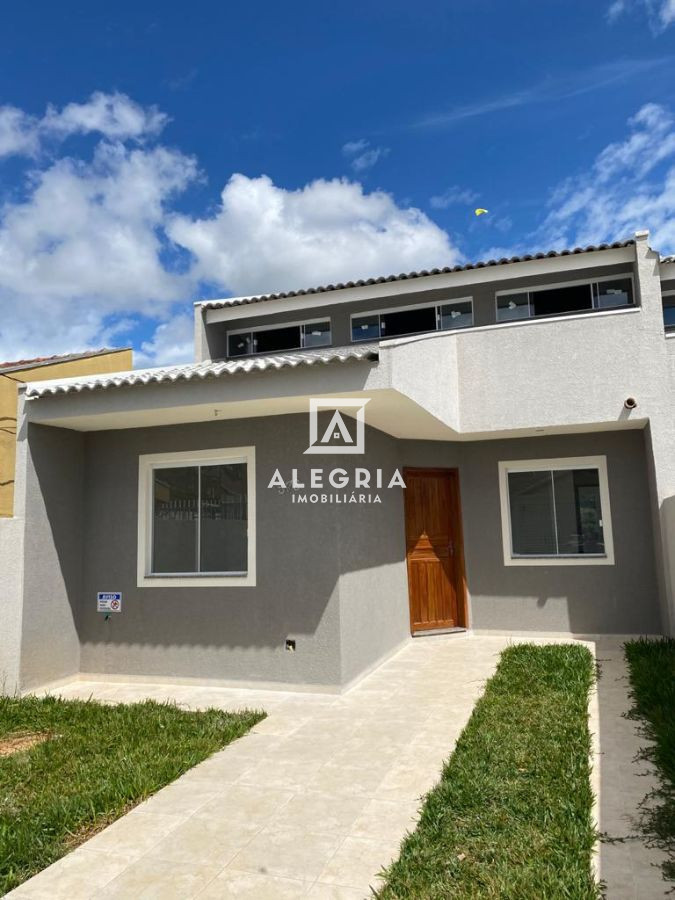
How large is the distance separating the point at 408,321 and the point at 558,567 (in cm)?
638

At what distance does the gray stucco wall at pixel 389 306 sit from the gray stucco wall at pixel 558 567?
140 inches

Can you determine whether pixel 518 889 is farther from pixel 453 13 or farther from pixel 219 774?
pixel 453 13

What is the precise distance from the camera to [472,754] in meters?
5.42

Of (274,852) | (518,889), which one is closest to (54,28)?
(274,852)

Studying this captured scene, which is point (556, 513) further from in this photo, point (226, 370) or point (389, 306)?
point (226, 370)

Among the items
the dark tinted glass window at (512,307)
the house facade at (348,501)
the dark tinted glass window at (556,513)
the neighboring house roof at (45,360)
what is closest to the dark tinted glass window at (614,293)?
the house facade at (348,501)

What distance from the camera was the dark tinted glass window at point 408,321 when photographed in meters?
13.7

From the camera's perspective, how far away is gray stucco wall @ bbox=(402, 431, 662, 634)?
1036 cm

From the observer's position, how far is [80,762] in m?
5.57

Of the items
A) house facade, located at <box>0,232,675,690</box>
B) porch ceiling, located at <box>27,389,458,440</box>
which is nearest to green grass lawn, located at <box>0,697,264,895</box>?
house facade, located at <box>0,232,675,690</box>

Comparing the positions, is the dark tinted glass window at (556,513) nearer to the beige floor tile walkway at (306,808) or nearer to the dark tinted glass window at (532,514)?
the dark tinted glass window at (532,514)

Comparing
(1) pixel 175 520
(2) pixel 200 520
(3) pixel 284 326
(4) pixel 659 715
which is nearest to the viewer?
(4) pixel 659 715

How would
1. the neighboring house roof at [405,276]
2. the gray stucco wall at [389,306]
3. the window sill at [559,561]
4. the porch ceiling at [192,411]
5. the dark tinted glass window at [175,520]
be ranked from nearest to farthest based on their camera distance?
1. the porch ceiling at [192,411]
2. the dark tinted glass window at [175,520]
3. the window sill at [559,561]
4. the neighboring house roof at [405,276]
5. the gray stucco wall at [389,306]

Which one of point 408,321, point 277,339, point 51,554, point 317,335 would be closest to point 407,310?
point 408,321
